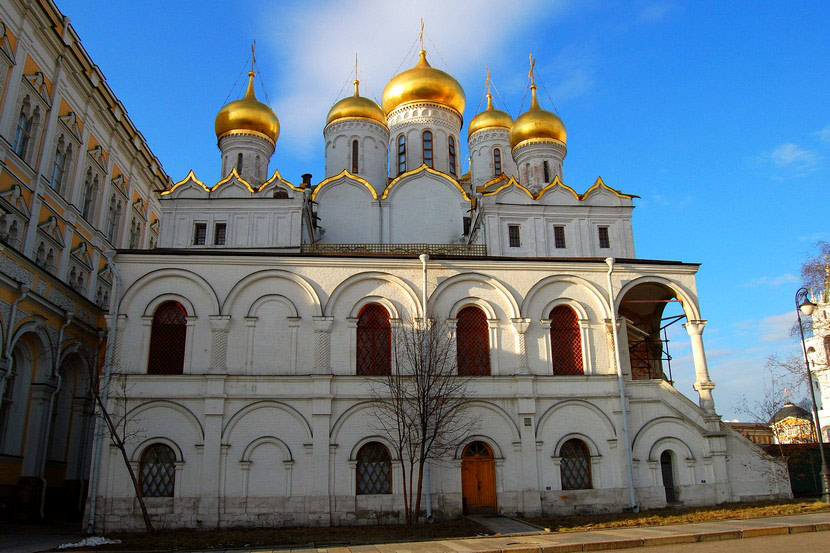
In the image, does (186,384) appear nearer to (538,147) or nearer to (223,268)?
(223,268)

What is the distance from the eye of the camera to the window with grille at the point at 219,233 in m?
25.7

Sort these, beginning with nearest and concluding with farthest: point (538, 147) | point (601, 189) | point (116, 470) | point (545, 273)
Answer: point (116, 470) < point (545, 273) < point (601, 189) < point (538, 147)

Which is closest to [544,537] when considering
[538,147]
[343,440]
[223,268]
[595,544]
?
[595,544]

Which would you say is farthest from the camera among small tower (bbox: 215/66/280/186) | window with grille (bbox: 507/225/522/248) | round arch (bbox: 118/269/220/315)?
small tower (bbox: 215/66/280/186)

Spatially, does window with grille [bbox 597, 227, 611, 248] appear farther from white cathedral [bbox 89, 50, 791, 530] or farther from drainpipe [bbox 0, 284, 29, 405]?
drainpipe [bbox 0, 284, 29, 405]

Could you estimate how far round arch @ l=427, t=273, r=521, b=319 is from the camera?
19.2 meters

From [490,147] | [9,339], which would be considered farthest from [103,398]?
[490,147]

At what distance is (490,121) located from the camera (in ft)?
124

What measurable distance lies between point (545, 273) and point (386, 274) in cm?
474

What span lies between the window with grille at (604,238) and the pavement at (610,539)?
1253cm

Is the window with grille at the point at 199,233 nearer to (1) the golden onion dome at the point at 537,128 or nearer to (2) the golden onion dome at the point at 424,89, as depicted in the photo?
(2) the golden onion dome at the point at 424,89

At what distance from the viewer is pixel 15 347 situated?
19.6 m

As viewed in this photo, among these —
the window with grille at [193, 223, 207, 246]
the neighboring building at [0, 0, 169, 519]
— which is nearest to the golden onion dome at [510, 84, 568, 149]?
the window with grille at [193, 223, 207, 246]

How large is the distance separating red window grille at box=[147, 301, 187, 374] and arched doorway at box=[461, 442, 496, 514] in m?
8.27
